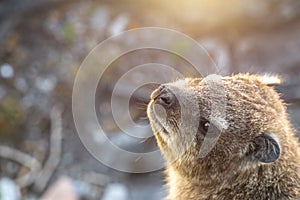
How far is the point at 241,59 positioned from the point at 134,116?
1.35 metres

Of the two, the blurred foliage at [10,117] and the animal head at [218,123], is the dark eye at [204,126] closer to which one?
the animal head at [218,123]

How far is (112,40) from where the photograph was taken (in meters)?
6.95

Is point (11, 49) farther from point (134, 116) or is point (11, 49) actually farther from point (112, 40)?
point (134, 116)

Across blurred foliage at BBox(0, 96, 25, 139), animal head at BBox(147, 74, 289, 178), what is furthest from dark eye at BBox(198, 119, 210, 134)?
blurred foliage at BBox(0, 96, 25, 139)

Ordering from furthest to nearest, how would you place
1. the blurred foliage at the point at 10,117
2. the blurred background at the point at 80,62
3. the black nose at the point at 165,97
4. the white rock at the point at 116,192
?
the blurred foliage at the point at 10,117
the blurred background at the point at 80,62
the white rock at the point at 116,192
the black nose at the point at 165,97

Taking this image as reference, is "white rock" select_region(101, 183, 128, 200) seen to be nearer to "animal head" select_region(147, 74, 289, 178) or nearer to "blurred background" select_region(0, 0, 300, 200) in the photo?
"blurred background" select_region(0, 0, 300, 200)

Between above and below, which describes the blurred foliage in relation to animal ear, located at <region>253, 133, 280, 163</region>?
above

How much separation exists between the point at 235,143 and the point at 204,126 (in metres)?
0.20

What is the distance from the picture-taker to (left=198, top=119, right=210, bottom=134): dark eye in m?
3.59

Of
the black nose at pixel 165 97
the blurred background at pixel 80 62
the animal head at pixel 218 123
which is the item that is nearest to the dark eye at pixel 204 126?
the animal head at pixel 218 123

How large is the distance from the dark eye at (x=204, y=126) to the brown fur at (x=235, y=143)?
3 cm

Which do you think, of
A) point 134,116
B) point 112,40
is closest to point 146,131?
point 134,116

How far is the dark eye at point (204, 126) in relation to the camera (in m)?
3.59

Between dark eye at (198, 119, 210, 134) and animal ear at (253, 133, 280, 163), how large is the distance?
10.8 inches
